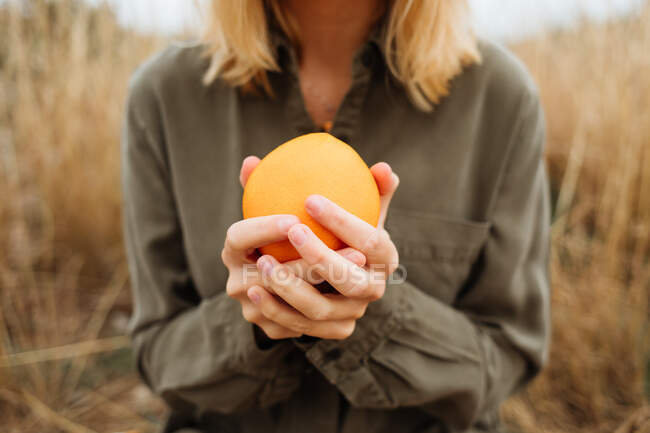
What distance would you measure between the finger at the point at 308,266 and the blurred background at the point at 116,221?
1160 mm

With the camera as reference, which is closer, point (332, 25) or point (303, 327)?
point (303, 327)

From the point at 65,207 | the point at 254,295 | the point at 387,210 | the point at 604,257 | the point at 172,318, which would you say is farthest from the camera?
the point at 65,207

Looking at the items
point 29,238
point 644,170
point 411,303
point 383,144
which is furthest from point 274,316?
point 29,238

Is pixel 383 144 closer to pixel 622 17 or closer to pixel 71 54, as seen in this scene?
pixel 622 17

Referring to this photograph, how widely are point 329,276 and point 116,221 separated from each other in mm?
2170

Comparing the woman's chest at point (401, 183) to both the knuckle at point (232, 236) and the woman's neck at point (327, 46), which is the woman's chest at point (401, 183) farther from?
the knuckle at point (232, 236)

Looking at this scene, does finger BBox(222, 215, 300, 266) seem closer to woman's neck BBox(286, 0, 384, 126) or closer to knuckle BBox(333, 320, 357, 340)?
knuckle BBox(333, 320, 357, 340)

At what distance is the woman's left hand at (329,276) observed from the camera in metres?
0.60

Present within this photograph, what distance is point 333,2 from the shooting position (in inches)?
Answer: 38.6

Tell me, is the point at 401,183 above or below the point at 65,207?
above

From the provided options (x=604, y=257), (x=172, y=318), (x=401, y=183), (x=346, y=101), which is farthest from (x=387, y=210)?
(x=604, y=257)

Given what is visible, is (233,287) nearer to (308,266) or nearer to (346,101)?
(308,266)

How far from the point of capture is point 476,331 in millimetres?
1056

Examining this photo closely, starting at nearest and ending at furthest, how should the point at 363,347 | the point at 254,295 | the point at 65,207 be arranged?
the point at 254,295 → the point at 363,347 → the point at 65,207
